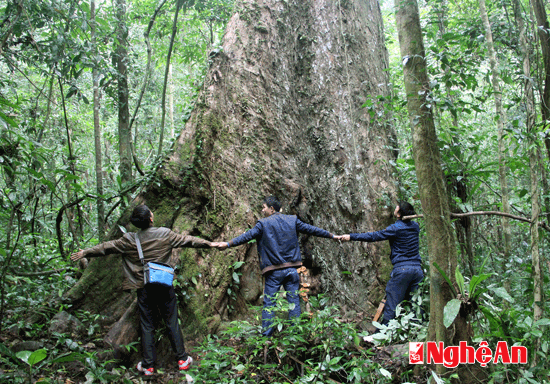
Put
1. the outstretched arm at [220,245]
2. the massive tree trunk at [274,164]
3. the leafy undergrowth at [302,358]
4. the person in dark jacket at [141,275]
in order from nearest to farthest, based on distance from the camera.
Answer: the leafy undergrowth at [302,358], the person in dark jacket at [141,275], the outstretched arm at [220,245], the massive tree trunk at [274,164]

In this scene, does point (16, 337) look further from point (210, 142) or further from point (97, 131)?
point (97, 131)

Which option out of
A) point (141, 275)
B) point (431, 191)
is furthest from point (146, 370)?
point (431, 191)

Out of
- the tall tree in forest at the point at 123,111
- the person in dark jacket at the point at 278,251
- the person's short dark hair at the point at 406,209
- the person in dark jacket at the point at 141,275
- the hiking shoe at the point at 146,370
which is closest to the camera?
the hiking shoe at the point at 146,370

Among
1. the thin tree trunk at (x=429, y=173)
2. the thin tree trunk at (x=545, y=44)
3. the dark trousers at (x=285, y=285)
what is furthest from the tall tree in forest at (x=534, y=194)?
the dark trousers at (x=285, y=285)

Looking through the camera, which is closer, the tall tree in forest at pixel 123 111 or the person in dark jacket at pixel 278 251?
the person in dark jacket at pixel 278 251

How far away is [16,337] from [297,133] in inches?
202

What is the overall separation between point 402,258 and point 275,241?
6.15 feet

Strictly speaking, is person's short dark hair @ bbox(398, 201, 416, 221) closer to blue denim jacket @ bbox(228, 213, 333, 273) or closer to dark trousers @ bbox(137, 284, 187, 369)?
blue denim jacket @ bbox(228, 213, 333, 273)

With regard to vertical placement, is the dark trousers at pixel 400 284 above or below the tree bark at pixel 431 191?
below

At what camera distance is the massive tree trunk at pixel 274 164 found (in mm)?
5320

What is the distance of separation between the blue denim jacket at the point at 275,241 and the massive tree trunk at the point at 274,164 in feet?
2.06

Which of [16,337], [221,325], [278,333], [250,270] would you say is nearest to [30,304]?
[16,337]

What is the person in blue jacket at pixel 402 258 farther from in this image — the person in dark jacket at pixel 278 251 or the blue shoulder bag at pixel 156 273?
the blue shoulder bag at pixel 156 273

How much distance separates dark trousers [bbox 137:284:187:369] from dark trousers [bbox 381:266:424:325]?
9.30 feet
